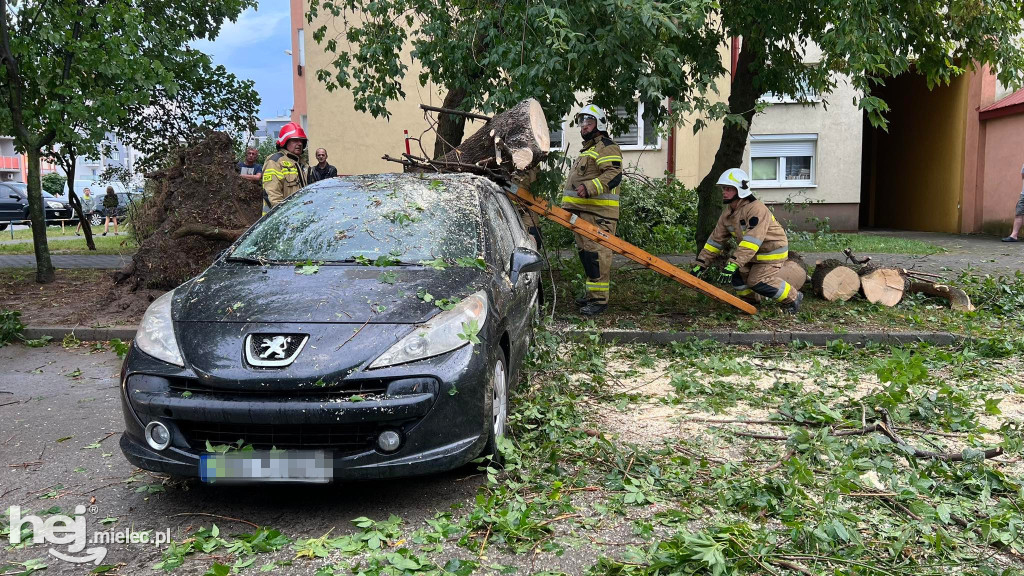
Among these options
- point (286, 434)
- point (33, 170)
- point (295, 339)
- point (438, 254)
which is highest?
point (33, 170)

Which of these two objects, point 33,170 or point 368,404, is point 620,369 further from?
point 33,170

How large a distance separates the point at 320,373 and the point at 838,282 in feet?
23.0

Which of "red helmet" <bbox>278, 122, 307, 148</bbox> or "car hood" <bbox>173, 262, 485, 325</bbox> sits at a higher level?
"red helmet" <bbox>278, 122, 307, 148</bbox>

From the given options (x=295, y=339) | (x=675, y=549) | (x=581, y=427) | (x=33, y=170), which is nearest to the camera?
(x=675, y=549)

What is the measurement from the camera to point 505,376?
14.3 feet

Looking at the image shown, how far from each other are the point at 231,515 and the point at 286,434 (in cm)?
52

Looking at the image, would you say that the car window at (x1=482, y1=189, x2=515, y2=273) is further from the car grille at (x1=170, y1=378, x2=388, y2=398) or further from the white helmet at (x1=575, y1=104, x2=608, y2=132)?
the white helmet at (x1=575, y1=104, x2=608, y2=132)

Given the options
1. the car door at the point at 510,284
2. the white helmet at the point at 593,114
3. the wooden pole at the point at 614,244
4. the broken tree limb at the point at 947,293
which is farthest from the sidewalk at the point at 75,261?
the broken tree limb at the point at 947,293

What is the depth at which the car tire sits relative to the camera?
3.88 m

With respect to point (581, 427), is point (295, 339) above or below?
above

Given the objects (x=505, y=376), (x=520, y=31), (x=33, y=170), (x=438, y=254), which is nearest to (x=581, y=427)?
(x=505, y=376)

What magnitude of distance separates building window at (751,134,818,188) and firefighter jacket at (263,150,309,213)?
14450 mm

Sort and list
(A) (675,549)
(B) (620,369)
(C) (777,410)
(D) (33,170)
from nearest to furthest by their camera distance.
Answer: (A) (675,549), (C) (777,410), (B) (620,369), (D) (33,170)
